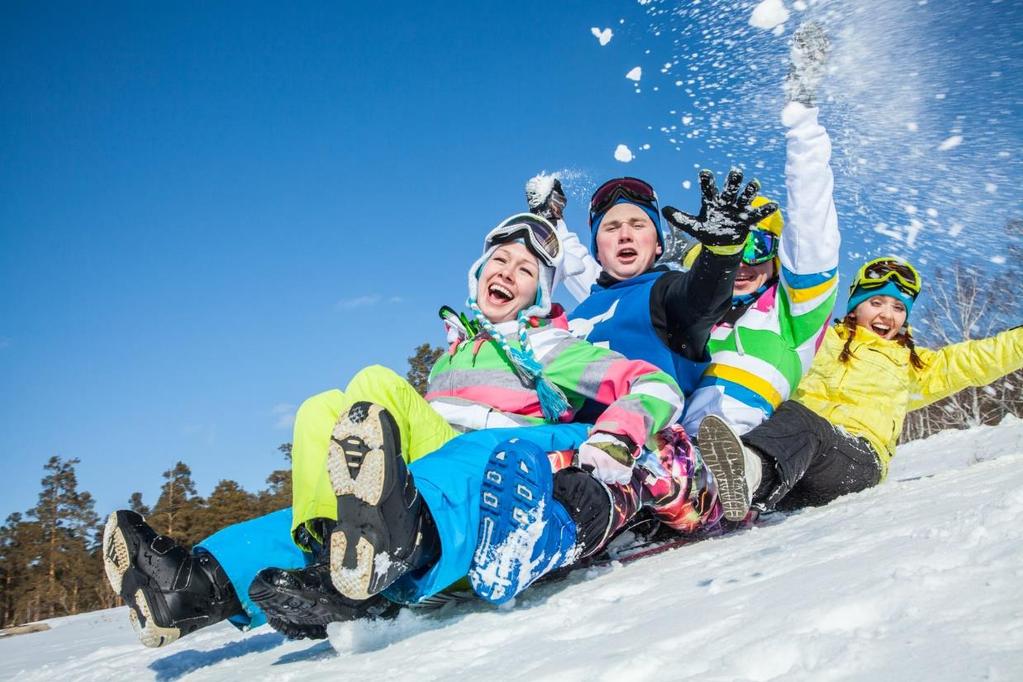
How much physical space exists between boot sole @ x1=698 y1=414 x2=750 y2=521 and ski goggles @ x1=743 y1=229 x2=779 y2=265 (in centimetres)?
111

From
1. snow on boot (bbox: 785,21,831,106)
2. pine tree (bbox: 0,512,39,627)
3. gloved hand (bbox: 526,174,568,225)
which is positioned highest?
gloved hand (bbox: 526,174,568,225)

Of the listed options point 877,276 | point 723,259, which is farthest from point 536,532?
point 877,276

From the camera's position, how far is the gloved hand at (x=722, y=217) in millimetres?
2322

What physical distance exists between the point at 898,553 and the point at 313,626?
61.6 inches

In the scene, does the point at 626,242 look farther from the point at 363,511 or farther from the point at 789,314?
the point at 363,511

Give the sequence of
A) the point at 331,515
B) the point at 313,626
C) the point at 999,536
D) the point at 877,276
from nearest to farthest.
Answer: the point at 999,536 → the point at 331,515 → the point at 313,626 → the point at 877,276

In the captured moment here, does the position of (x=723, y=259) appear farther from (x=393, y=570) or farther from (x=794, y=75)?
(x=393, y=570)

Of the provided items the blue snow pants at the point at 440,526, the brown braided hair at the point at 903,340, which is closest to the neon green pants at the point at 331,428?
the blue snow pants at the point at 440,526

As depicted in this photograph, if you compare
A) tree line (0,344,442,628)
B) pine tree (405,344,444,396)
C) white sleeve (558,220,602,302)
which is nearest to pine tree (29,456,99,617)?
tree line (0,344,442,628)

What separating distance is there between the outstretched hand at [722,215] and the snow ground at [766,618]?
0.97 meters

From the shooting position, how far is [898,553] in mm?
1365

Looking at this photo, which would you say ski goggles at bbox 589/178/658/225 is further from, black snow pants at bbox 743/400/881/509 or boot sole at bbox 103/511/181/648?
boot sole at bbox 103/511/181/648

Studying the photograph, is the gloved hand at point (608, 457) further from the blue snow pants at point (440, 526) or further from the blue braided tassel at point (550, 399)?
the blue braided tassel at point (550, 399)

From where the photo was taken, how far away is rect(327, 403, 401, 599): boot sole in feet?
5.07
